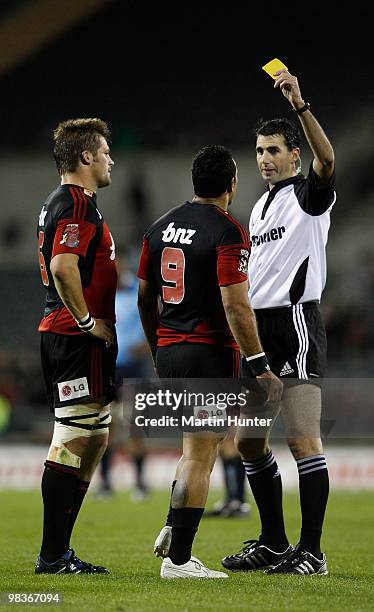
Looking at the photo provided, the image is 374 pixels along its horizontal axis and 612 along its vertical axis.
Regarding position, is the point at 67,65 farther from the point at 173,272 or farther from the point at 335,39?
the point at 173,272

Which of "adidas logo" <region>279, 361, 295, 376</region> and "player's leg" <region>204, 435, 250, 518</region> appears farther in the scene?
"player's leg" <region>204, 435, 250, 518</region>

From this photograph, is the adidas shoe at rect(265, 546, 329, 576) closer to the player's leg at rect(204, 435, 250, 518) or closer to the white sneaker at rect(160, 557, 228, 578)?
the white sneaker at rect(160, 557, 228, 578)

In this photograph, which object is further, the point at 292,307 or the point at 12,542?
the point at 12,542

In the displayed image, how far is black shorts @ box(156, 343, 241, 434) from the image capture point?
517cm

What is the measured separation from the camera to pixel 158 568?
5.74 metres

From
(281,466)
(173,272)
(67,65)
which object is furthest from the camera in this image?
(67,65)

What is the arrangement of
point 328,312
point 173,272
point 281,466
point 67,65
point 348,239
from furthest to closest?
→ point 67,65 → point 348,239 → point 328,312 → point 281,466 → point 173,272

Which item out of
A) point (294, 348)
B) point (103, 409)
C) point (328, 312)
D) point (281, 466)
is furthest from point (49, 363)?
point (328, 312)

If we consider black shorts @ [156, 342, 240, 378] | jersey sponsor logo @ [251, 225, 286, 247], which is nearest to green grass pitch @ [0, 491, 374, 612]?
black shorts @ [156, 342, 240, 378]

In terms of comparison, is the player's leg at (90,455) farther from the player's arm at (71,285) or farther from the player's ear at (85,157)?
the player's ear at (85,157)

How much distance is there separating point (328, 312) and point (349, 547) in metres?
9.79

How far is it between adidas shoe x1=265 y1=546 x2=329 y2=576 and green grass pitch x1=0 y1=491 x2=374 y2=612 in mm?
98

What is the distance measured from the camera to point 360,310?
17.0m

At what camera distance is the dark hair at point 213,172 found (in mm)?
5285
